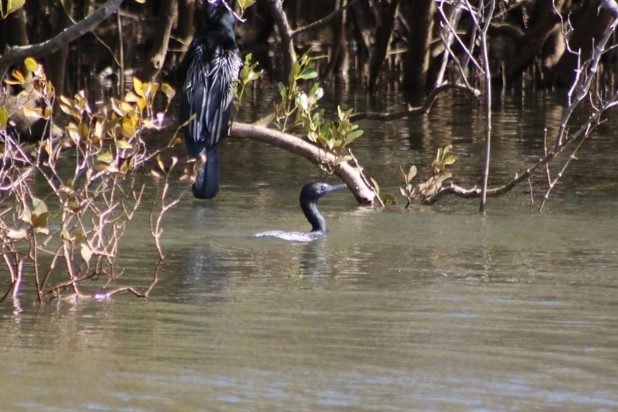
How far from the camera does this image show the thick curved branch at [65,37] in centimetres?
593

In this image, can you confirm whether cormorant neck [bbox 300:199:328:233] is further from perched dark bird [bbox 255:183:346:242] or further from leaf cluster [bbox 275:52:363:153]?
leaf cluster [bbox 275:52:363:153]

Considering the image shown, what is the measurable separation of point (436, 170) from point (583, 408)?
4.73 m

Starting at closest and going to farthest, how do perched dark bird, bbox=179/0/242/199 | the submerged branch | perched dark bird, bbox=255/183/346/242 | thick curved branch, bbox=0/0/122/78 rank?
thick curved branch, bbox=0/0/122/78 < perched dark bird, bbox=255/183/346/242 < the submerged branch < perched dark bird, bbox=179/0/242/199

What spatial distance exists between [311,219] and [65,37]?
250 centimetres

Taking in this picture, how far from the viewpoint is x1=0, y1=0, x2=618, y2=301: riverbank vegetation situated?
6.12m

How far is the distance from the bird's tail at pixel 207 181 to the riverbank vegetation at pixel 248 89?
0.27 m

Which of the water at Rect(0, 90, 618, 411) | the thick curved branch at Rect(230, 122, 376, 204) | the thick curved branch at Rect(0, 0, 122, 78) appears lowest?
the water at Rect(0, 90, 618, 411)

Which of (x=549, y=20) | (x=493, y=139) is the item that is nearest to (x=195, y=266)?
(x=493, y=139)

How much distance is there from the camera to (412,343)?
207 inches

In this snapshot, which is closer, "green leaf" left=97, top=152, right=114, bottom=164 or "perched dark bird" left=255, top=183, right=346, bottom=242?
"green leaf" left=97, top=152, right=114, bottom=164

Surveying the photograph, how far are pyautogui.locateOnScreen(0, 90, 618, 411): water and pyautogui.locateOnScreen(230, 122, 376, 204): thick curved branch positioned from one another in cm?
12

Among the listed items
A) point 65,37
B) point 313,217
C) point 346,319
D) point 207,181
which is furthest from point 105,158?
point 207,181

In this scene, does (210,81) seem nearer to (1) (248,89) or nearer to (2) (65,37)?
(2) (65,37)

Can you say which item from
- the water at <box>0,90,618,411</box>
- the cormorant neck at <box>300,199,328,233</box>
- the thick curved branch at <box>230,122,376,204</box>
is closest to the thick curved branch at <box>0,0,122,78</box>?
the water at <box>0,90,618,411</box>
